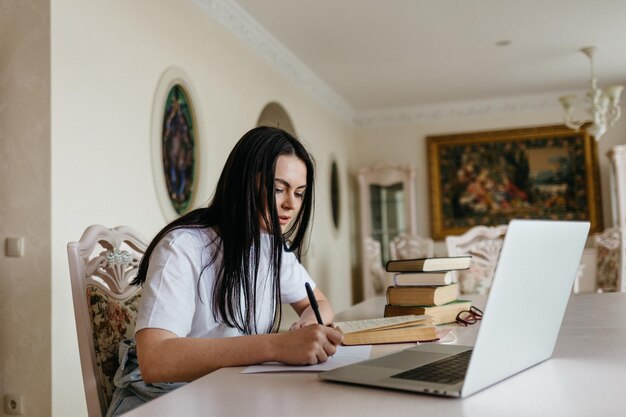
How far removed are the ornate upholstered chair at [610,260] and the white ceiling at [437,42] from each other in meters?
1.53

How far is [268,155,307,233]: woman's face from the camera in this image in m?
1.33

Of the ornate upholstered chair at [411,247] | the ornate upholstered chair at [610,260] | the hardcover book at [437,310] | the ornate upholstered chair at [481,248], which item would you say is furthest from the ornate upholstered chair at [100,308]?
the ornate upholstered chair at [610,260]

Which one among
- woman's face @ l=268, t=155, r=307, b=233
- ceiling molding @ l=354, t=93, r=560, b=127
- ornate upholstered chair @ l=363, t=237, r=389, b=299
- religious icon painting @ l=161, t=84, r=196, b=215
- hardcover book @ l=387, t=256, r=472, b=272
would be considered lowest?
ornate upholstered chair @ l=363, t=237, r=389, b=299

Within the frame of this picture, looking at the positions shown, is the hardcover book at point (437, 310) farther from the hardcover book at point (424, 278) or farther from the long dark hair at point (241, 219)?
the long dark hair at point (241, 219)

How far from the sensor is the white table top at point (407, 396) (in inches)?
27.4

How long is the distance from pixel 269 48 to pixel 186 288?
11.6 ft

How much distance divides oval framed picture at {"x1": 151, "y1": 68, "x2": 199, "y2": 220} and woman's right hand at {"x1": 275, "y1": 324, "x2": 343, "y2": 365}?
212 cm

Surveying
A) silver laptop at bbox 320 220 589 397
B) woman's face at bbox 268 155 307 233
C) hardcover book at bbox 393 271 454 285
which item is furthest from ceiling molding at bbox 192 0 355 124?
silver laptop at bbox 320 220 589 397

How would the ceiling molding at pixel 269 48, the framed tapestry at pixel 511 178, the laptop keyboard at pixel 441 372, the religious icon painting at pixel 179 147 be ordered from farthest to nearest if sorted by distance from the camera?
1. the framed tapestry at pixel 511 178
2. the ceiling molding at pixel 269 48
3. the religious icon painting at pixel 179 147
4. the laptop keyboard at pixel 441 372

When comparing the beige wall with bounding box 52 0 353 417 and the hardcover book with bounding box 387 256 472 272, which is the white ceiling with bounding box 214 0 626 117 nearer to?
the beige wall with bounding box 52 0 353 417

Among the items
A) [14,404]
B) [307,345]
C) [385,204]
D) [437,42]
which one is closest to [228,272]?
[307,345]

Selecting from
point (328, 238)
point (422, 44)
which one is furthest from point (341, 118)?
point (422, 44)

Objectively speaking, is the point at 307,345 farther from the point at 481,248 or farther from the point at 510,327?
the point at 481,248

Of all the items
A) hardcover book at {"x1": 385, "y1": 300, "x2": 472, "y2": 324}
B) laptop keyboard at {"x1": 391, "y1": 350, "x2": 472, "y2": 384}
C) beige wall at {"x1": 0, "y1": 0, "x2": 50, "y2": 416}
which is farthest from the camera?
beige wall at {"x1": 0, "y1": 0, "x2": 50, "y2": 416}
